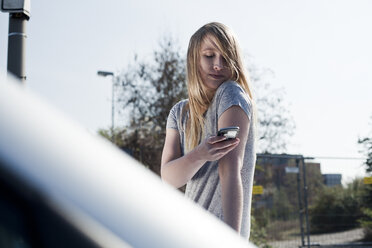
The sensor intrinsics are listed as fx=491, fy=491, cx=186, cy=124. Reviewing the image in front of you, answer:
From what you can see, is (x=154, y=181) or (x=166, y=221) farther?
(x=154, y=181)

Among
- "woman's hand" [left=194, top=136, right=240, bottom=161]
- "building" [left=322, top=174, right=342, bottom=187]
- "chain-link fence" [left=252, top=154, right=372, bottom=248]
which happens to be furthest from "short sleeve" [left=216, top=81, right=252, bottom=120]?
"building" [left=322, top=174, right=342, bottom=187]

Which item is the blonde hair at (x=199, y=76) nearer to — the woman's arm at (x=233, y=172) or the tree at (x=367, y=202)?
the woman's arm at (x=233, y=172)

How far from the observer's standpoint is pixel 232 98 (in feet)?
5.20

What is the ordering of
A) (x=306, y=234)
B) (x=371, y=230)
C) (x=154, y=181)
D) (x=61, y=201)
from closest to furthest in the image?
1. (x=61, y=201)
2. (x=154, y=181)
3. (x=306, y=234)
4. (x=371, y=230)

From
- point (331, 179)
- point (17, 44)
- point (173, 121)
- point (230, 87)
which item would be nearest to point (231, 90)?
point (230, 87)

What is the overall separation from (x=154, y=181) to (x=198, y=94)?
3.43 ft

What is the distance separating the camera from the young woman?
4.99 feet

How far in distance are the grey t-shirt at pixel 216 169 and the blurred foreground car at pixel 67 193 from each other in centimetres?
95

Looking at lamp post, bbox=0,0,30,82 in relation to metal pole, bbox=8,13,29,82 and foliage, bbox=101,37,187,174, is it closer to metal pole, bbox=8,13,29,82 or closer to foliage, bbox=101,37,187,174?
metal pole, bbox=8,13,29,82

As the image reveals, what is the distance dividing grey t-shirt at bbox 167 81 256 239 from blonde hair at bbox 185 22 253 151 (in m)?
0.04

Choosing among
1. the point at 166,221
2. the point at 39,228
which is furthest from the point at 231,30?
the point at 39,228

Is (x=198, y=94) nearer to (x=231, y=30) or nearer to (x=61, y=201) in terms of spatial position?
(x=231, y=30)

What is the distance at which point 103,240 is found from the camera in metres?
0.50

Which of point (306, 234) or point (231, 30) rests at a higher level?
point (231, 30)
